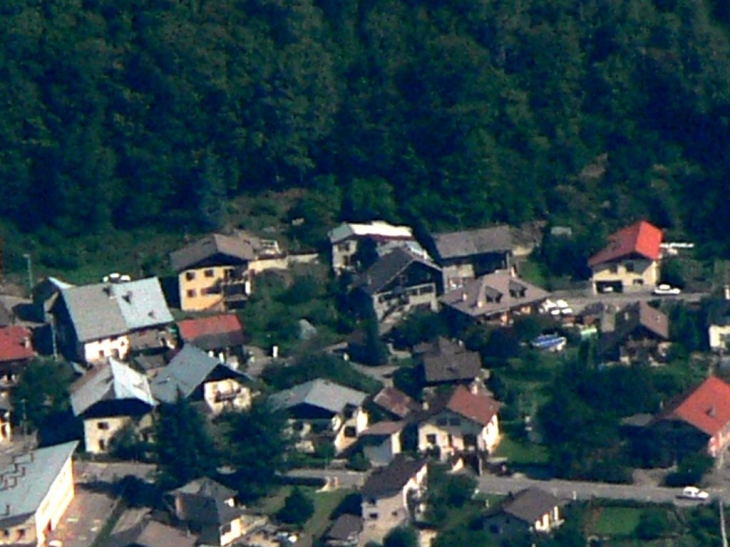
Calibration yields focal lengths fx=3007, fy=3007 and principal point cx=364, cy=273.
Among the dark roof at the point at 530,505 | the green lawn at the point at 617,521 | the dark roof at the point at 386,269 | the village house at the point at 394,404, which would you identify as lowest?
the green lawn at the point at 617,521

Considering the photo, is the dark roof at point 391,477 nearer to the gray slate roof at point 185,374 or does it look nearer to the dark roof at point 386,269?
the gray slate roof at point 185,374

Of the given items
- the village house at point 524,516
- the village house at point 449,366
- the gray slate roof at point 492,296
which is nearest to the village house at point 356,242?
the gray slate roof at point 492,296

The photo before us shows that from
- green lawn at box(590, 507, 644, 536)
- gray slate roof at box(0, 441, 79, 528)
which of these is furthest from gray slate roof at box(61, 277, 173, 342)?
green lawn at box(590, 507, 644, 536)

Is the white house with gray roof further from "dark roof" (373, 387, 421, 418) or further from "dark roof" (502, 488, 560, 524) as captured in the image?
"dark roof" (502, 488, 560, 524)

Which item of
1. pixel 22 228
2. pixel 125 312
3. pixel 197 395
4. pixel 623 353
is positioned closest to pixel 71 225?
pixel 22 228

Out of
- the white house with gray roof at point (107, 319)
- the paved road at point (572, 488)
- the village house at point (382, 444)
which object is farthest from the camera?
the white house with gray roof at point (107, 319)

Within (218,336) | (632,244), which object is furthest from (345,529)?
(632,244)

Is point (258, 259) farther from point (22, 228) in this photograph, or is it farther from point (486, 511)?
point (486, 511)
